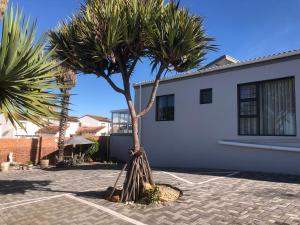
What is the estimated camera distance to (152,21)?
7410 mm

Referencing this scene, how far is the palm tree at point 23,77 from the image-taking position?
5.03m

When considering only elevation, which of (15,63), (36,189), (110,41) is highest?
(110,41)

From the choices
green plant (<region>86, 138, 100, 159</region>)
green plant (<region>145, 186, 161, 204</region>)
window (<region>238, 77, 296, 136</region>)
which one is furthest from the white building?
green plant (<region>145, 186, 161, 204</region>)

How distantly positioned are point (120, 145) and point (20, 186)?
10313 mm

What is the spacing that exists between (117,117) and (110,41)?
49.4ft

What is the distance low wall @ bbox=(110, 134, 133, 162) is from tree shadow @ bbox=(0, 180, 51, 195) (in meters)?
8.86

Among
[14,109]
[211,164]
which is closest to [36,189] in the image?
[14,109]

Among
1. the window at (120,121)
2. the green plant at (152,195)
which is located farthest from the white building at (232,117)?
the green plant at (152,195)

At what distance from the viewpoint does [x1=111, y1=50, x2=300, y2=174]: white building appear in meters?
11.9

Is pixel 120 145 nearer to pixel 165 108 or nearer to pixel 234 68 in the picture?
pixel 165 108

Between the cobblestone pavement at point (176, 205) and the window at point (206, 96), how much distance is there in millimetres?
5072

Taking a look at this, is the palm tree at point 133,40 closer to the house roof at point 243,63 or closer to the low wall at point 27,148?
the house roof at point 243,63

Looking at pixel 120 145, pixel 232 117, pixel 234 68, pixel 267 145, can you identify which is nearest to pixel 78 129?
pixel 120 145

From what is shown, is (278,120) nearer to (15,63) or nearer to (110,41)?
(110,41)
